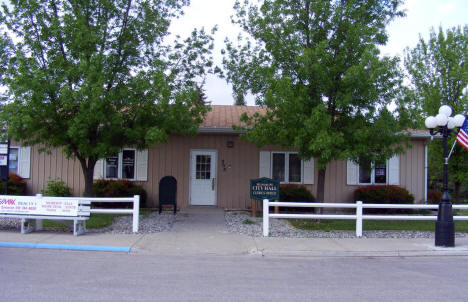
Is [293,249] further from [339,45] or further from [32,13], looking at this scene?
[32,13]

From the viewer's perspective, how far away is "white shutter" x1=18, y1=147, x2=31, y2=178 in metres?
15.8

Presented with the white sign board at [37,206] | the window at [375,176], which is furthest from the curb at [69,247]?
the window at [375,176]

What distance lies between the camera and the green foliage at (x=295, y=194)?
1502 centimetres

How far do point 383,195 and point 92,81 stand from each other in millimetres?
11356

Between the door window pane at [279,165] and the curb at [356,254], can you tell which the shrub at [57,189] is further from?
the curb at [356,254]

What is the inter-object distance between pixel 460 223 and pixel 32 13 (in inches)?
606

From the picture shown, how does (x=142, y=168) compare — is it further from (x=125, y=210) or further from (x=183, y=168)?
(x=125, y=210)

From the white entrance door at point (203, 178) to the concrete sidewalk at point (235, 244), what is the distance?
4.61 meters

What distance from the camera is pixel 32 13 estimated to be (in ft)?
36.7

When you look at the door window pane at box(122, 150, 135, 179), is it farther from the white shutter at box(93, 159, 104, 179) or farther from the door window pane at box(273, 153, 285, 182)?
the door window pane at box(273, 153, 285, 182)

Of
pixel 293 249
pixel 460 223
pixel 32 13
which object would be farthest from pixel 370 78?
pixel 32 13

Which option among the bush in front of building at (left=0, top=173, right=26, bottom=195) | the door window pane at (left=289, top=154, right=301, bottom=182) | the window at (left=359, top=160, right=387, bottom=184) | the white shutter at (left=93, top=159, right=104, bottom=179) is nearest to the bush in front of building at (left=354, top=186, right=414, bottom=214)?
the window at (left=359, top=160, right=387, bottom=184)

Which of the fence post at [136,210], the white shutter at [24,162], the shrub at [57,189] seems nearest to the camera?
the fence post at [136,210]

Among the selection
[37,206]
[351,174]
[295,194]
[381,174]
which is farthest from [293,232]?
[381,174]
